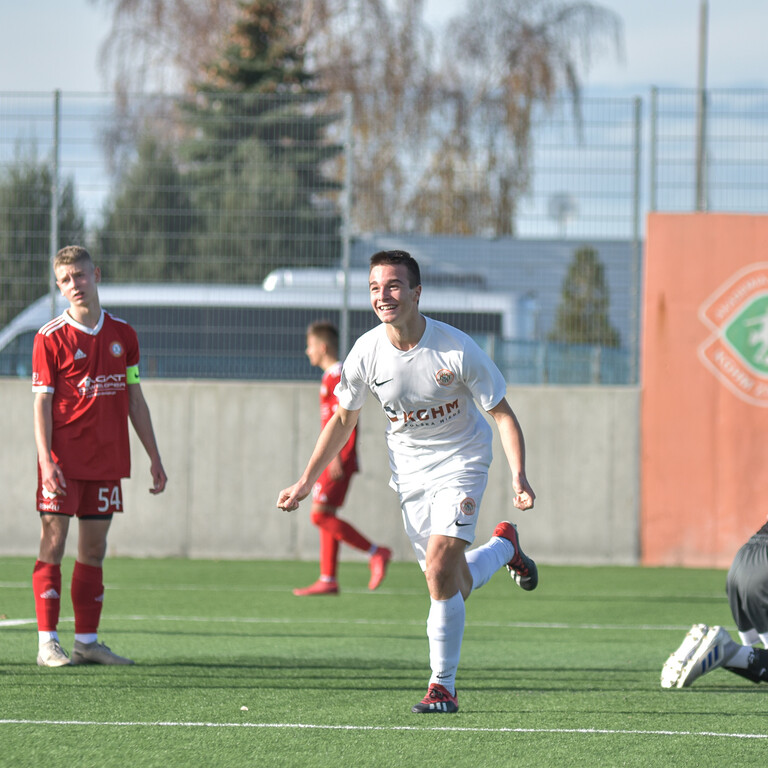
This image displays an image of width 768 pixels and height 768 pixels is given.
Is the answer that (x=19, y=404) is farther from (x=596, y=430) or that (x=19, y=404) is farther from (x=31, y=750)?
(x=31, y=750)

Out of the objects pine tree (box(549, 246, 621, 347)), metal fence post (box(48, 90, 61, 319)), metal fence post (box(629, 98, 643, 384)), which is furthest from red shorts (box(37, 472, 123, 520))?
metal fence post (box(629, 98, 643, 384))

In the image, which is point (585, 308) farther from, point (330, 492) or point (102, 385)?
point (102, 385)

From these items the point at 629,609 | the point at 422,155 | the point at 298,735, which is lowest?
Result: the point at 629,609

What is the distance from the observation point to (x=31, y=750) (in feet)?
15.1

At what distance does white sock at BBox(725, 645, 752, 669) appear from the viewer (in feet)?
20.0

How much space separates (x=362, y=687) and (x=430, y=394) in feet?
5.37

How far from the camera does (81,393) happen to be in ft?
21.9

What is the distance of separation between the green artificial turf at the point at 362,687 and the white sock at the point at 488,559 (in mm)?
565

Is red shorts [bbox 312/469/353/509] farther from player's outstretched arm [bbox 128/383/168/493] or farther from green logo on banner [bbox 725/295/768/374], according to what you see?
green logo on banner [bbox 725/295/768/374]

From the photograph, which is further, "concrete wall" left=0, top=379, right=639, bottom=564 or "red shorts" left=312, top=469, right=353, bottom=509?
"concrete wall" left=0, top=379, right=639, bottom=564

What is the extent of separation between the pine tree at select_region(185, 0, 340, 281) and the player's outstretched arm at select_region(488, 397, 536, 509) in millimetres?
7499

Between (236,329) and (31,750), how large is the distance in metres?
8.28

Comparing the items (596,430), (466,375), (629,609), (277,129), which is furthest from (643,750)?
(277,129)

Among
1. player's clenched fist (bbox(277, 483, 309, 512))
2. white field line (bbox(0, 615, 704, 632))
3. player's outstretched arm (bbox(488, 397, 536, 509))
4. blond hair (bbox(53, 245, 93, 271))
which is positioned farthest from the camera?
white field line (bbox(0, 615, 704, 632))
